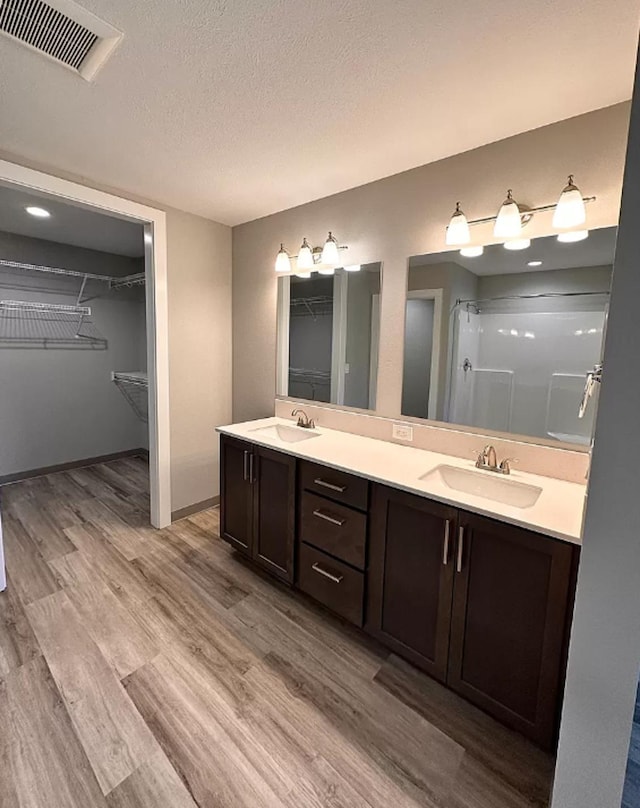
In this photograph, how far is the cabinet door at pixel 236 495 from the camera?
2.23m

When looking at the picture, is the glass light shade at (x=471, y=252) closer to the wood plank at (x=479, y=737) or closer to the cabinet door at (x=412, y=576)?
the cabinet door at (x=412, y=576)

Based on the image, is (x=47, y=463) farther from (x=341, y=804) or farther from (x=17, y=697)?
(x=341, y=804)

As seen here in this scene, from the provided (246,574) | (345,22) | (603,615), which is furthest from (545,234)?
(246,574)

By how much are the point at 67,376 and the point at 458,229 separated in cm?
400

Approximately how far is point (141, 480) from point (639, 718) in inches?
155

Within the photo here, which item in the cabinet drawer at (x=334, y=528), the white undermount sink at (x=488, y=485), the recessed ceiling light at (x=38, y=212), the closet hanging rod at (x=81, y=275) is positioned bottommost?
the cabinet drawer at (x=334, y=528)

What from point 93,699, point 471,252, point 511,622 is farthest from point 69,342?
point 511,622

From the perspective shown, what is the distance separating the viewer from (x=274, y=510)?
2090 mm

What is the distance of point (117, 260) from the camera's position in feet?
13.8

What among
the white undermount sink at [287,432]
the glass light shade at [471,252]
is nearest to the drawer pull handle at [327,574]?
the white undermount sink at [287,432]

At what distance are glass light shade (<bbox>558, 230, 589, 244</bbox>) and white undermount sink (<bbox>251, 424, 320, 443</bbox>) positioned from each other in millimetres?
1619

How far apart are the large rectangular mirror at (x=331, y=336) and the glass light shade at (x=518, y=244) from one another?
701mm

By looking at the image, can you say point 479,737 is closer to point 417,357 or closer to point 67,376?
point 417,357

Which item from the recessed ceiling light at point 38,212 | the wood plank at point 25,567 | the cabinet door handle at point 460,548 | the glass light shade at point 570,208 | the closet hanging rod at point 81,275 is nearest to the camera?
the cabinet door handle at point 460,548
